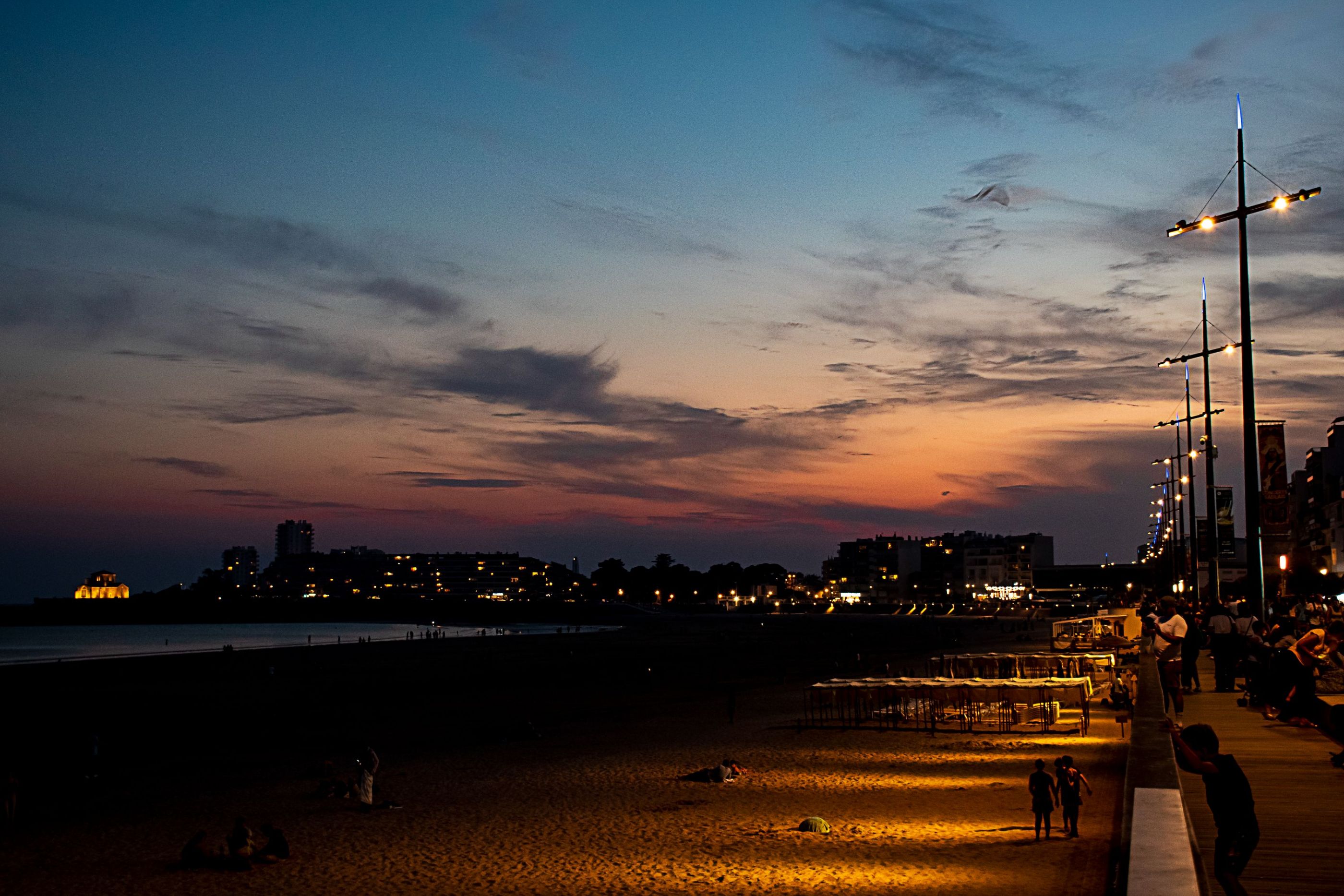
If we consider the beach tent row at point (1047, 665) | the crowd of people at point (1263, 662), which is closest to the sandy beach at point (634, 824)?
the crowd of people at point (1263, 662)

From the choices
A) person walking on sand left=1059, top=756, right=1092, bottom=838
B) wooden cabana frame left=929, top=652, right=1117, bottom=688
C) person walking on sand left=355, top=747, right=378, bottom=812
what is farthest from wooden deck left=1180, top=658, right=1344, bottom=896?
wooden cabana frame left=929, top=652, right=1117, bottom=688

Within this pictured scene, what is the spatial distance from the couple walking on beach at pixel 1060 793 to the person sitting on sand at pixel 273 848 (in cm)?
946

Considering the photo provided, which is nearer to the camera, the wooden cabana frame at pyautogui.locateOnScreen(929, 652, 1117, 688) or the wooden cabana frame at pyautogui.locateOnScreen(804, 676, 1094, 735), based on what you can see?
the wooden cabana frame at pyautogui.locateOnScreen(804, 676, 1094, 735)

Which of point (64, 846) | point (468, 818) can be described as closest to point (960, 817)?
point (468, 818)

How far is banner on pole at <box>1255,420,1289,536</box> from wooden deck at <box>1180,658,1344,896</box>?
545 centimetres

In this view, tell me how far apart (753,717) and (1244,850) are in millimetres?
23653

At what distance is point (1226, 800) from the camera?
280 inches

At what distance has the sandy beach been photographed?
13.0 metres

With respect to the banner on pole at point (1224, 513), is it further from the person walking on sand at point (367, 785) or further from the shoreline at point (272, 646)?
the shoreline at point (272, 646)

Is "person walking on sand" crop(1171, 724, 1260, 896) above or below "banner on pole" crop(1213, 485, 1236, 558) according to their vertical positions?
below

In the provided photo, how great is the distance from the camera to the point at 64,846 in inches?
638

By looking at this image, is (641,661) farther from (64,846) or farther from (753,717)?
(64,846)

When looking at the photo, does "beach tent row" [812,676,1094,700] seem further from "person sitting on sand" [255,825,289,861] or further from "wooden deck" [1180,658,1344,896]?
"person sitting on sand" [255,825,289,861]

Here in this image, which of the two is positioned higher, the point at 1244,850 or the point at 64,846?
the point at 1244,850
